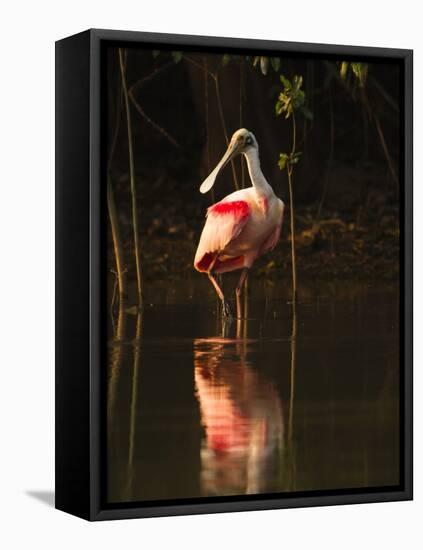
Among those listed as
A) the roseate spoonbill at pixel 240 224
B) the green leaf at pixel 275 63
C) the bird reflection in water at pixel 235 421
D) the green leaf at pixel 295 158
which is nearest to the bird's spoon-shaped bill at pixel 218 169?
the roseate spoonbill at pixel 240 224

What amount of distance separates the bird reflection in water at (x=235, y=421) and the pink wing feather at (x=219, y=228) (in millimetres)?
347

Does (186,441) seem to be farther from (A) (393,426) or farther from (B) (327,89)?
(B) (327,89)

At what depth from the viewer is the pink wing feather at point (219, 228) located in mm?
8148

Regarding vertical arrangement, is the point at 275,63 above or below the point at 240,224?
above

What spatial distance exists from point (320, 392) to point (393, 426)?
45 centimetres

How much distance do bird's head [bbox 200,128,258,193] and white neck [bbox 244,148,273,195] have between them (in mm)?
23

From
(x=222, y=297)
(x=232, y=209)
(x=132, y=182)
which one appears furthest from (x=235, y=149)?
(x=222, y=297)

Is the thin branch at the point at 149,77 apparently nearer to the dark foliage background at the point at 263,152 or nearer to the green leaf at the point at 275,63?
the dark foliage background at the point at 263,152

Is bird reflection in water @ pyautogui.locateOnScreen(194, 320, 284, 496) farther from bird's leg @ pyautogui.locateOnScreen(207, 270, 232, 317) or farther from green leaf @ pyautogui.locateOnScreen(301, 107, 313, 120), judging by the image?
green leaf @ pyautogui.locateOnScreen(301, 107, 313, 120)

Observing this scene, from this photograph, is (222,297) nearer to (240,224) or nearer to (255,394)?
(240,224)

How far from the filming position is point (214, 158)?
8.14 metres

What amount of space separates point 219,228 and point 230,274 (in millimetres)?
218

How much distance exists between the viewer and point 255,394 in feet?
26.8

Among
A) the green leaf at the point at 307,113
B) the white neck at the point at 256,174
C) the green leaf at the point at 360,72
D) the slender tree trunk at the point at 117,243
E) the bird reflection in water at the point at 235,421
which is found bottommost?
the bird reflection in water at the point at 235,421
